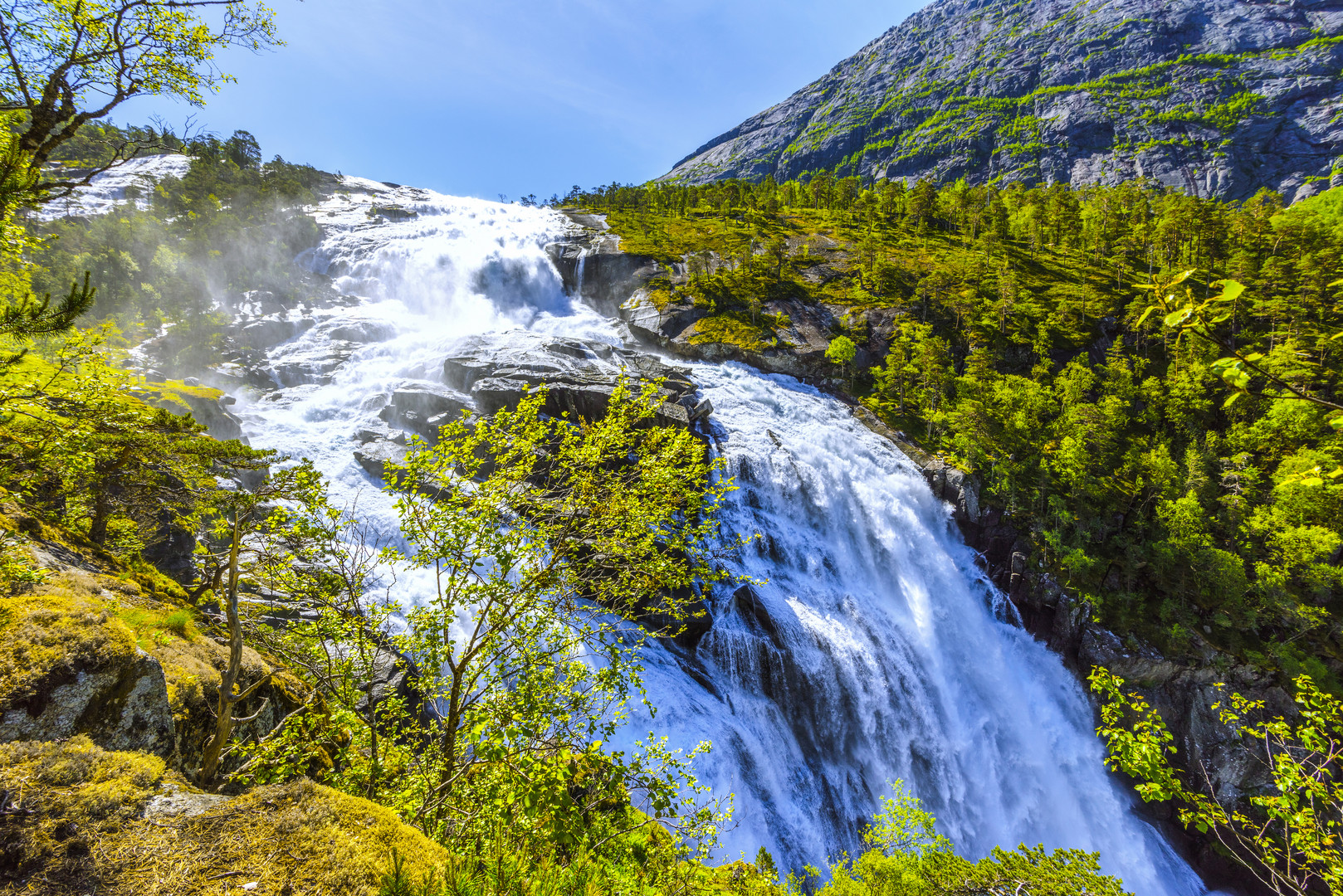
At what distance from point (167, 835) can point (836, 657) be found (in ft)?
72.3

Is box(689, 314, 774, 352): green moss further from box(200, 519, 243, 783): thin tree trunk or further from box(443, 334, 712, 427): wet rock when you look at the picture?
box(200, 519, 243, 783): thin tree trunk

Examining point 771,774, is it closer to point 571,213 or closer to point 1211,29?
point 571,213

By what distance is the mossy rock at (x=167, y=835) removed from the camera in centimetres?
435

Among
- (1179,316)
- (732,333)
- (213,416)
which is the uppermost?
(732,333)

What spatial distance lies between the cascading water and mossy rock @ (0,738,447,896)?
12.5 metres

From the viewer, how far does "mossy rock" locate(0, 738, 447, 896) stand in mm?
4352

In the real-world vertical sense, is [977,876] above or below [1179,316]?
below

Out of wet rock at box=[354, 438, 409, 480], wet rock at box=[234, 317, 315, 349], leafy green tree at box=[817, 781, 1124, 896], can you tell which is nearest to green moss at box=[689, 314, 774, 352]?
wet rock at box=[354, 438, 409, 480]

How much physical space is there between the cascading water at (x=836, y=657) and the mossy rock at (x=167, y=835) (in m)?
12.5

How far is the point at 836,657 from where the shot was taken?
22625 mm

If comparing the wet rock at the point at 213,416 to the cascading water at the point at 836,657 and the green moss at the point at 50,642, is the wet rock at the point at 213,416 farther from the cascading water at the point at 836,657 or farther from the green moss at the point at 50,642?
the green moss at the point at 50,642

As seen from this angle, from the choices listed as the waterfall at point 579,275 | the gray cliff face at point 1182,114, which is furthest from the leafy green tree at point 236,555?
the gray cliff face at point 1182,114

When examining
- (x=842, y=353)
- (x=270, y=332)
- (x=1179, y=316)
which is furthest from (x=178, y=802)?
(x=842, y=353)

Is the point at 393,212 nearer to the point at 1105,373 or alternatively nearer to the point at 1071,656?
the point at 1105,373
